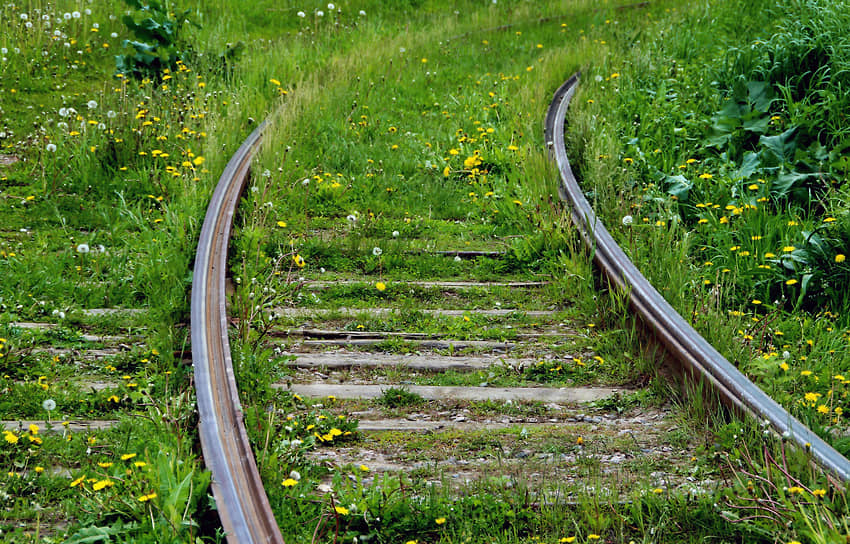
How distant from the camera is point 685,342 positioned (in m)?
3.87

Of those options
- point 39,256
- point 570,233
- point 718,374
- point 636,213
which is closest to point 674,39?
point 636,213

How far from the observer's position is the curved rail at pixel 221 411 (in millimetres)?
2664

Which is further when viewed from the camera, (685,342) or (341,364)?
(341,364)

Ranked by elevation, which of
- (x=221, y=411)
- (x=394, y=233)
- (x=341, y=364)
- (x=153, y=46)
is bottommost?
(x=341, y=364)

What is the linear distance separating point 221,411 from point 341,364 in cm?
97

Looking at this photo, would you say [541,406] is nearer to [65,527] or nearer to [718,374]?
[718,374]

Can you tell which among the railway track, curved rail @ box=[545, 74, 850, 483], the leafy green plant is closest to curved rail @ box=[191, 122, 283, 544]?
the railway track

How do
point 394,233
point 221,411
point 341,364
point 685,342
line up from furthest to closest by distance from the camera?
point 394,233 → point 341,364 → point 685,342 → point 221,411

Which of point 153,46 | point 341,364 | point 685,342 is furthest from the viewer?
point 153,46

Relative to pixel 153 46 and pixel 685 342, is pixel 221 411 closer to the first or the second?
pixel 685 342

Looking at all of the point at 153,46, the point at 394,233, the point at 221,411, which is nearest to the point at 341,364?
the point at 221,411

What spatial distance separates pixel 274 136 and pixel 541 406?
397 cm

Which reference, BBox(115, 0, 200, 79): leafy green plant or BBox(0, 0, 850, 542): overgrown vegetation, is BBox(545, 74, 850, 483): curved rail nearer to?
BBox(0, 0, 850, 542): overgrown vegetation

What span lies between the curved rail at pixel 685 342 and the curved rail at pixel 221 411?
78.0 inches
